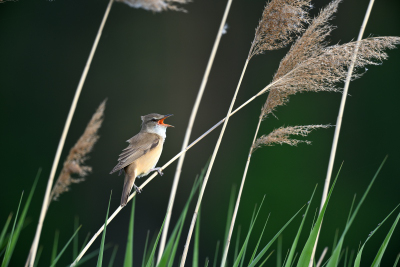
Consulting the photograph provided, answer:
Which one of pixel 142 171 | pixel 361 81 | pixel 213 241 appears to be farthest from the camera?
pixel 361 81

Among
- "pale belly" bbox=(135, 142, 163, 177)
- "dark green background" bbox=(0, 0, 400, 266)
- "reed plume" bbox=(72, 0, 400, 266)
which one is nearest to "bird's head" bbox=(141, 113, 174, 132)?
"pale belly" bbox=(135, 142, 163, 177)

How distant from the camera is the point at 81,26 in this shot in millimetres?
8406

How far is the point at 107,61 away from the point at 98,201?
2.23 meters

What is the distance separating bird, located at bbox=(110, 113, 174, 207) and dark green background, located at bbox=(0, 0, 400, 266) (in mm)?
4113

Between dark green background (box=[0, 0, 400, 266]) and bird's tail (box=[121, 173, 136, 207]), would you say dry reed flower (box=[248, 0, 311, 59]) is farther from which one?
dark green background (box=[0, 0, 400, 266])

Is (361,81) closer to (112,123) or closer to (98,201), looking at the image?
(112,123)

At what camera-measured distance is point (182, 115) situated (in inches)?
320

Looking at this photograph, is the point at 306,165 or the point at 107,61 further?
the point at 107,61

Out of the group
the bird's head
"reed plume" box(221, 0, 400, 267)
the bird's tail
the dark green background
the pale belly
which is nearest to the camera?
"reed plume" box(221, 0, 400, 267)

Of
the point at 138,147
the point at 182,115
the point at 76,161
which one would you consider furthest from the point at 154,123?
the point at 182,115

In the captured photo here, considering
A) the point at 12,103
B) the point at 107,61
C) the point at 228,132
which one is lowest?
the point at 12,103

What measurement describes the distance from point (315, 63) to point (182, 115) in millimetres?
5629

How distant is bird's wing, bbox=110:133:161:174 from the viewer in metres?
2.88

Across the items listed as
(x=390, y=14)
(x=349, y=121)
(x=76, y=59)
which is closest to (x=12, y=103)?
(x=76, y=59)
